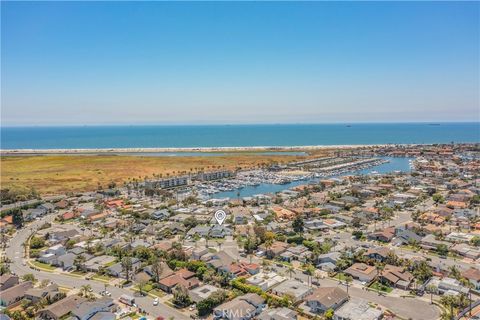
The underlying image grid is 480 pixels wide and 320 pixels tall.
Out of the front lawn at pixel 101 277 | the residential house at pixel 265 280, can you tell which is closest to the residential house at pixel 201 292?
the residential house at pixel 265 280

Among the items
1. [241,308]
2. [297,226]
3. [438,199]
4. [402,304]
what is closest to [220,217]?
[297,226]

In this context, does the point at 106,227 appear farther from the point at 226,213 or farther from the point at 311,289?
the point at 311,289

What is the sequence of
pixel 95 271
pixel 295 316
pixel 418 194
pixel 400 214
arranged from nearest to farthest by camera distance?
pixel 295 316, pixel 95 271, pixel 400 214, pixel 418 194

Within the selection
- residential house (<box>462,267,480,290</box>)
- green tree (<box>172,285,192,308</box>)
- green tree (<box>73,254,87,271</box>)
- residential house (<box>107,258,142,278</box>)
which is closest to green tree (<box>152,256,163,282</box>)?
residential house (<box>107,258,142,278</box>)

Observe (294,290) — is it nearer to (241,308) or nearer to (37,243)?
(241,308)

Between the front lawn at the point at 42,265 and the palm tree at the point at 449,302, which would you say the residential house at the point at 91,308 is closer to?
the front lawn at the point at 42,265

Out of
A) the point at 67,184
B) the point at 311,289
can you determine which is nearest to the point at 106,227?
the point at 311,289

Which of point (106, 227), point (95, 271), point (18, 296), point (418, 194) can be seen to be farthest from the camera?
point (418, 194)
